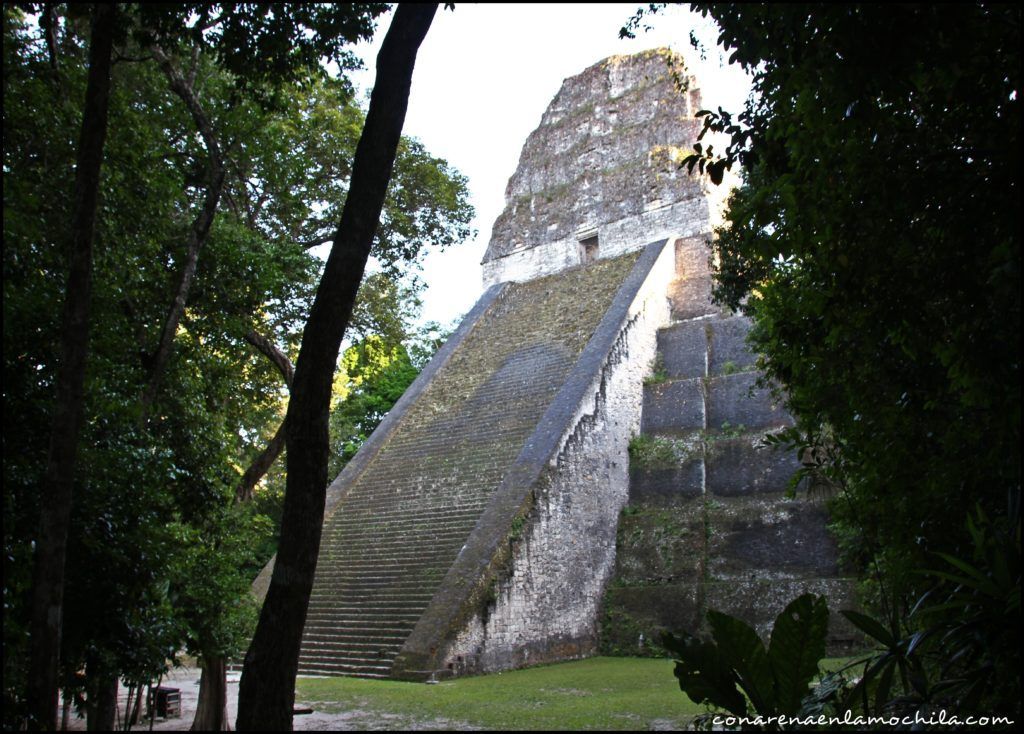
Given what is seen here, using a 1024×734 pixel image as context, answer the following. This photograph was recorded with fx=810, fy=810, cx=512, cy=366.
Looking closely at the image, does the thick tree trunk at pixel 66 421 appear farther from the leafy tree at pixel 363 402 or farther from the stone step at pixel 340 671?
the leafy tree at pixel 363 402

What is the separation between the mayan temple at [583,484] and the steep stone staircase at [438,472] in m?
0.04

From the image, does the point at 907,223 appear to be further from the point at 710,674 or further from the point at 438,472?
the point at 438,472

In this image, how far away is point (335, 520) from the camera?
13.8 metres

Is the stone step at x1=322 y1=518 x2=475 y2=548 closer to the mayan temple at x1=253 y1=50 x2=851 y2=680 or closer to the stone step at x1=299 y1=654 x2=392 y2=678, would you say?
the mayan temple at x1=253 y1=50 x2=851 y2=680

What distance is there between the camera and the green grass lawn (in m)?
6.81

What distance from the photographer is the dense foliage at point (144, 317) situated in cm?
526

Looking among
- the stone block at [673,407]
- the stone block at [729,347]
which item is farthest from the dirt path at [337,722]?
the stone block at [729,347]

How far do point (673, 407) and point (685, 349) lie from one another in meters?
1.64

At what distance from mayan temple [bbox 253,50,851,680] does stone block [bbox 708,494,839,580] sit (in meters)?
0.03

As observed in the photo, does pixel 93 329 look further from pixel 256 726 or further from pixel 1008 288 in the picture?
pixel 1008 288

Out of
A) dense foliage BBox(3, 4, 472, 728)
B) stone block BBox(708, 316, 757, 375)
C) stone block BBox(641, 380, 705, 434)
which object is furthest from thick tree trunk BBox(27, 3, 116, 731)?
stone block BBox(708, 316, 757, 375)

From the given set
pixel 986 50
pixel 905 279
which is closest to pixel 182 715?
pixel 905 279

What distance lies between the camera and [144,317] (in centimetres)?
721

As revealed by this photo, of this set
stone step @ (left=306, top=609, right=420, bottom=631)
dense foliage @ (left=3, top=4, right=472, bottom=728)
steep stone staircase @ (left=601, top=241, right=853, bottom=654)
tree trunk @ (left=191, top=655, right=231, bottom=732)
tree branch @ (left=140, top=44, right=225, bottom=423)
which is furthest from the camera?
steep stone staircase @ (left=601, top=241, right=853, bottom=654)
